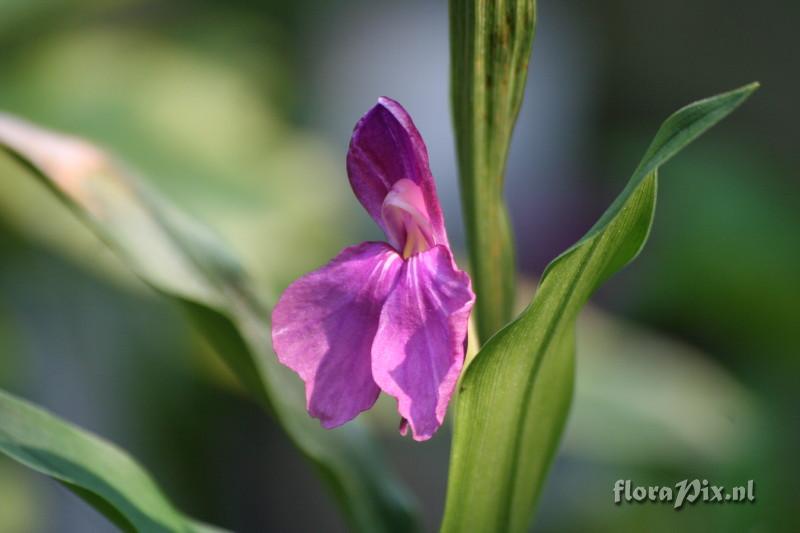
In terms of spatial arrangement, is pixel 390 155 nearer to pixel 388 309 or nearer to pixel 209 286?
pixel 388 309

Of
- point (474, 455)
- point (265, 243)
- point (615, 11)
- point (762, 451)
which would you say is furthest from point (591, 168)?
point (474, 455)

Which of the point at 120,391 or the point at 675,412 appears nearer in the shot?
the point at 675,412

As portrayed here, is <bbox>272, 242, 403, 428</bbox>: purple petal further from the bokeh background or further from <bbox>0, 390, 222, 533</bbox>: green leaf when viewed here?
the bokeh background

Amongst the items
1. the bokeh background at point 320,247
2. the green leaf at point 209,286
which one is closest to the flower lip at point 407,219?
the green leaf at point 209,286

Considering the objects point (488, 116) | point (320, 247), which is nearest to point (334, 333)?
point (488, 116)

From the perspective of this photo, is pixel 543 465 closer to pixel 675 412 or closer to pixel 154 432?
pixel 675 412

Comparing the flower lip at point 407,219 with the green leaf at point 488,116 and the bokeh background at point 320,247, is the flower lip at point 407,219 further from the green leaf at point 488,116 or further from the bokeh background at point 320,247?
the bokeh background at point 320,247
